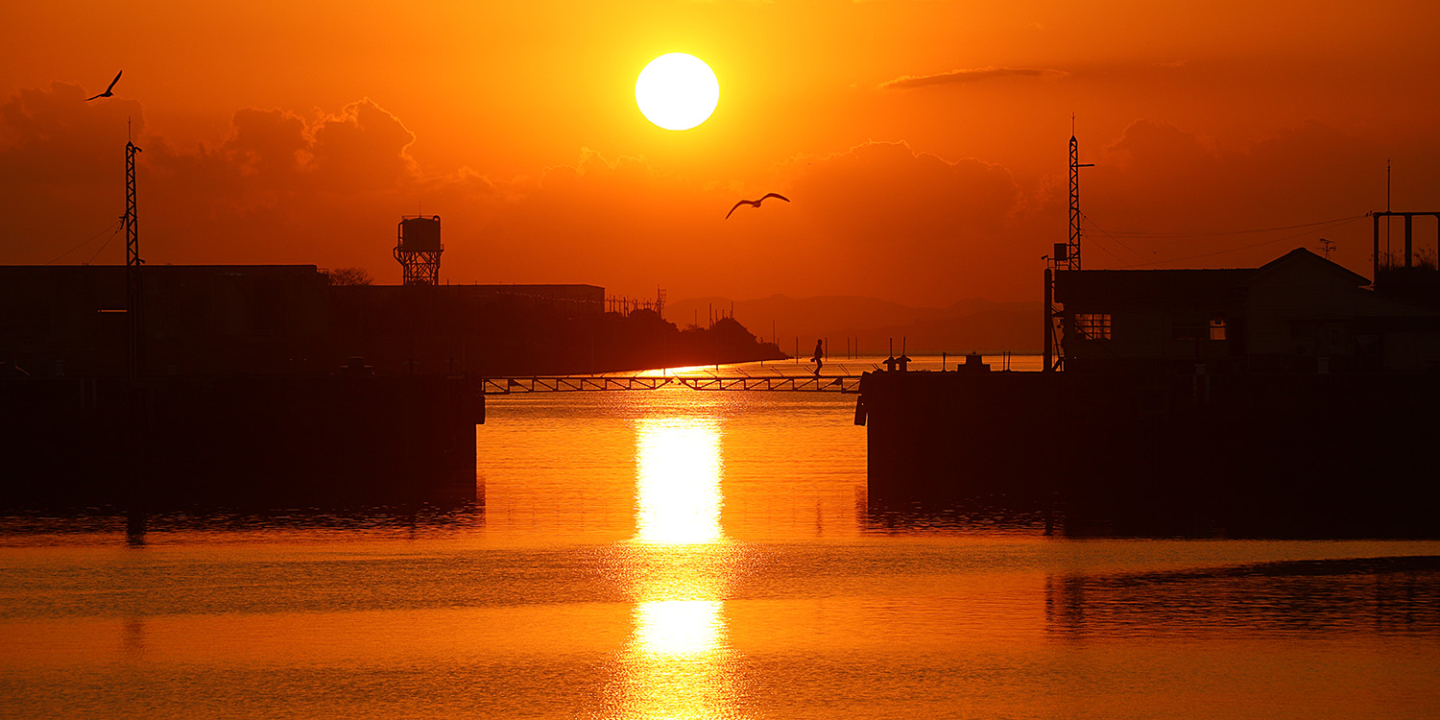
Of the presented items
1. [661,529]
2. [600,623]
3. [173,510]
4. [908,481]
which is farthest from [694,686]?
[908,481]

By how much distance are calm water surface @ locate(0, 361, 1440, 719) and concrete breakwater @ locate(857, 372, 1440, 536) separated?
16.8 meters

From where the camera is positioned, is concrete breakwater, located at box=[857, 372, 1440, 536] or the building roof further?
the building roof

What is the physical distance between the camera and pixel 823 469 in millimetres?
66438

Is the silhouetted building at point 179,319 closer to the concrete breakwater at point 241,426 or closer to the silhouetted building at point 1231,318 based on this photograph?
the concrete breakwater at point 241,426

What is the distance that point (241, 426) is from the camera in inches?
2630

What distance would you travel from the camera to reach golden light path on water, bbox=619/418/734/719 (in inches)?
807

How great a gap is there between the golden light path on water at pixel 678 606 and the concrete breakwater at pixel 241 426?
1194cm

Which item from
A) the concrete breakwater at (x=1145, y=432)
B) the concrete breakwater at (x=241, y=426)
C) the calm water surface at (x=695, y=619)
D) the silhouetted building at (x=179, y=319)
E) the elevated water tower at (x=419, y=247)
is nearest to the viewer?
the calm water surface at (x=695, y=619)

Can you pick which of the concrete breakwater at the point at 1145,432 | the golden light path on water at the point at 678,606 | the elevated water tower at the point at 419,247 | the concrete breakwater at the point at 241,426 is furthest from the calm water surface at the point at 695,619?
the elevated water tower at the point at 419,247

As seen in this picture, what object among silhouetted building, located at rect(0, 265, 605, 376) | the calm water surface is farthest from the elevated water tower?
the calm water surface

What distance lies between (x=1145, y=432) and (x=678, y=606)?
40.7 meters

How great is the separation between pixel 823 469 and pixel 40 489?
3364 cm

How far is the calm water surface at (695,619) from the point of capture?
20734 mm

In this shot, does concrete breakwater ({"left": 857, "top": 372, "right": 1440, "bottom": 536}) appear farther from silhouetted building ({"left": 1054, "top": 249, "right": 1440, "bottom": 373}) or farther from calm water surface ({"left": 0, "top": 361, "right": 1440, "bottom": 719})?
calm water surface ({"left": 0, "top": 361, "right": 1440, "bottom": 719})
